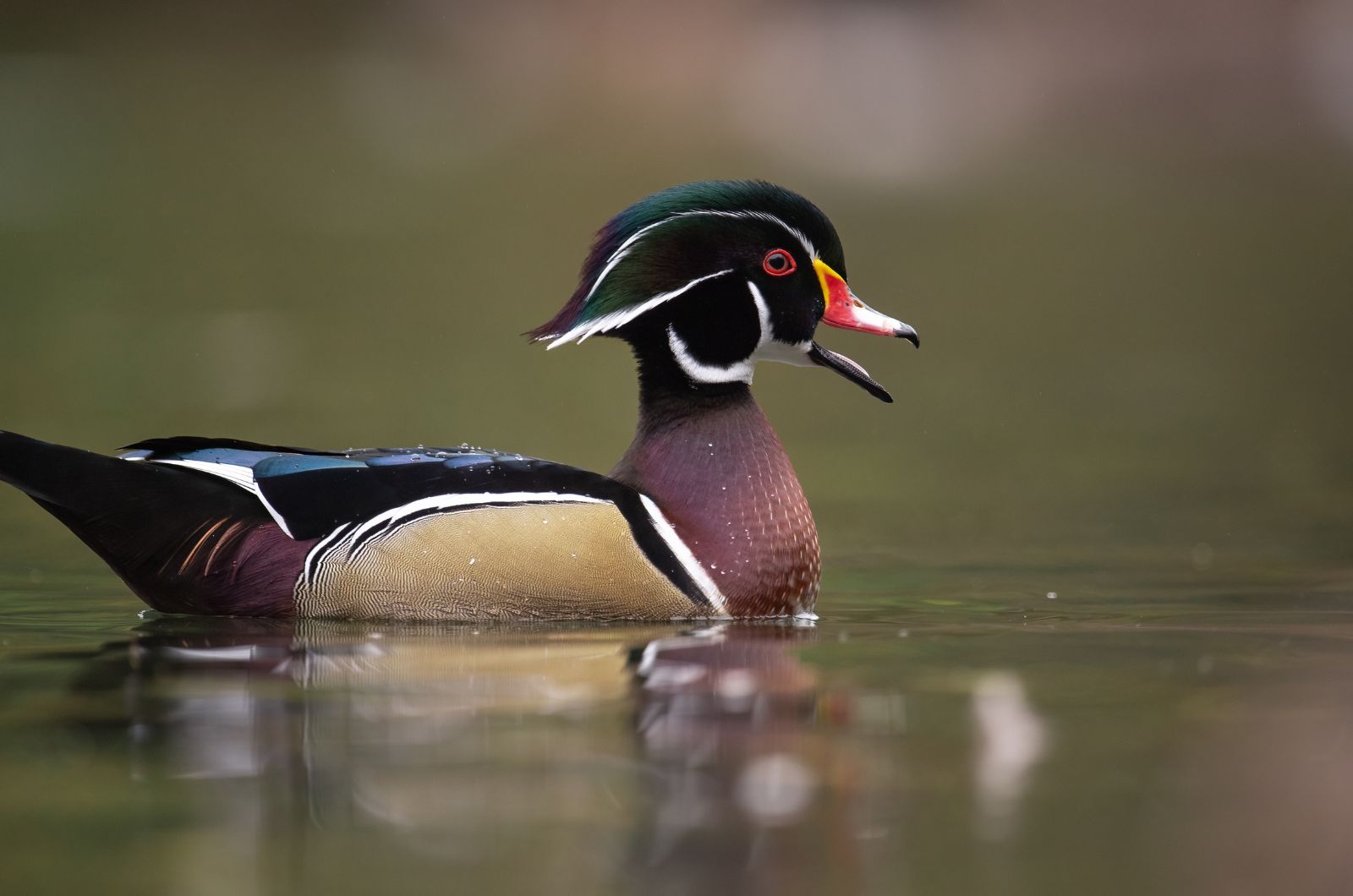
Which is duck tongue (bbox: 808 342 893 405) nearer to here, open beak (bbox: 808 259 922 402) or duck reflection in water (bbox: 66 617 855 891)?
open beak (bbox: 808 259 922 402)

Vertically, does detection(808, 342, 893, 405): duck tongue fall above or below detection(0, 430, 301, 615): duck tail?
above

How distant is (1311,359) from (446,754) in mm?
10014

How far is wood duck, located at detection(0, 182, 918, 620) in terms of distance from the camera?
231 inches

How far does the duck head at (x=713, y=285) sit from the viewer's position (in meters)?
6.16

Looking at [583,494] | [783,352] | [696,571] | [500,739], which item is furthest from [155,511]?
[500,739]

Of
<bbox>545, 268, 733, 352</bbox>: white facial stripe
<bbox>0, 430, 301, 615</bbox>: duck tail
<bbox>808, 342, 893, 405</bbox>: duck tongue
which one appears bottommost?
<bbox>0, 430, 301, 615</bbox>: duck tail

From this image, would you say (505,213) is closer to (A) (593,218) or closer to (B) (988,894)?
(A) (593,218)

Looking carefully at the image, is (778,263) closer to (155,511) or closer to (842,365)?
(842,365)

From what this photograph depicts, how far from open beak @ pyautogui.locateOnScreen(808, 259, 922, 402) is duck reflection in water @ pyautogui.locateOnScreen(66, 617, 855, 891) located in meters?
0.99

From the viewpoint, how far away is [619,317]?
6.20 m

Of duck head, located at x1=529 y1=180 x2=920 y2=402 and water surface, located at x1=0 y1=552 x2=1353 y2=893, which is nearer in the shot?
water surface, located at x1=0 y1=552 x2=1353 y2=893

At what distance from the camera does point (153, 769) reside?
3.96 m

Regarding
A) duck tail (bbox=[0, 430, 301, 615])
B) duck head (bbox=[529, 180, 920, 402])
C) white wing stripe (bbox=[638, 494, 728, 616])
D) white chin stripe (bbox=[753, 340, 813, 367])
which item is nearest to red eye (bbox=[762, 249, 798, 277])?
duck head (bbox=[529, 180, 920, 402])

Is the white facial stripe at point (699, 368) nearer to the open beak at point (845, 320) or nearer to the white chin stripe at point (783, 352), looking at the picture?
the white chin stripe at point (783, 352)
